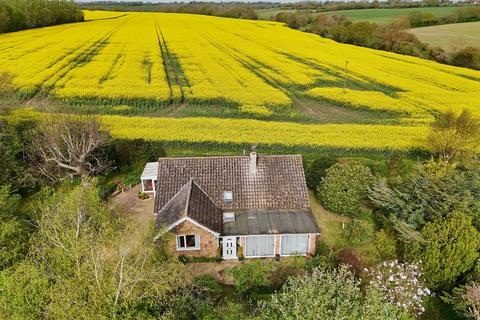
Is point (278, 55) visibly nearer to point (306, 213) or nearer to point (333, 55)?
point (333, 55)

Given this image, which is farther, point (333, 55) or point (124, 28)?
point (124, 28)

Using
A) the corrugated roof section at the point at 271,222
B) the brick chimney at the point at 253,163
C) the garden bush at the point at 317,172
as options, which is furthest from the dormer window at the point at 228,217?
the garden bush at the point at 317,172

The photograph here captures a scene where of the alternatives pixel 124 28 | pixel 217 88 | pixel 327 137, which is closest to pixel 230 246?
pixel 327 137

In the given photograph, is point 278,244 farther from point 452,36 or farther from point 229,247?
point 452,36

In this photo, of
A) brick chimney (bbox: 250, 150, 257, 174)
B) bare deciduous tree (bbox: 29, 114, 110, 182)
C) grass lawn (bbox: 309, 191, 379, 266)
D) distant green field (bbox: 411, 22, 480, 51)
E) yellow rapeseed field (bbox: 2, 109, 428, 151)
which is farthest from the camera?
distant green field (bbox: 411, 22, 480, 51)

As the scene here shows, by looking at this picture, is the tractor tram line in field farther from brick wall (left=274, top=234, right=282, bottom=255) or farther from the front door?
brick wall (left=274, top=234, right=282, bottom=255)

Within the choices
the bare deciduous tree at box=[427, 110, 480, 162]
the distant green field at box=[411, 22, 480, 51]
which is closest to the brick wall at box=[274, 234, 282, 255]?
the bare deciduous tree at box=[427, 110, 480, 162]
